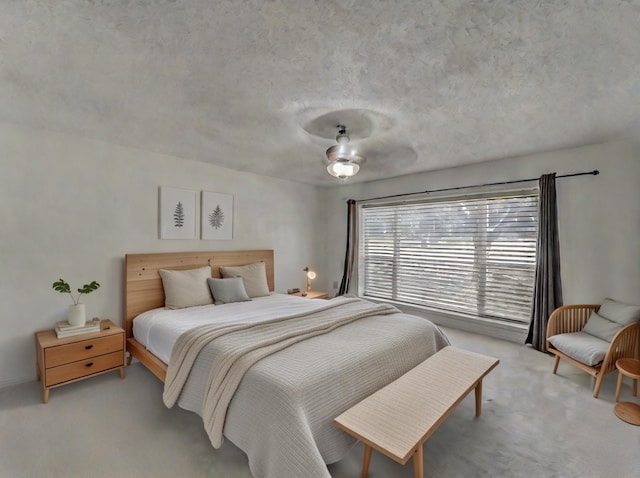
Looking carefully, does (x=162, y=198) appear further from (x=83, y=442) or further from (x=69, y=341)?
(x=83, y=442)

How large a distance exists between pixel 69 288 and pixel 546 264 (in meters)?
5.00

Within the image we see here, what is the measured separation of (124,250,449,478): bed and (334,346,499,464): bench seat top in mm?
127

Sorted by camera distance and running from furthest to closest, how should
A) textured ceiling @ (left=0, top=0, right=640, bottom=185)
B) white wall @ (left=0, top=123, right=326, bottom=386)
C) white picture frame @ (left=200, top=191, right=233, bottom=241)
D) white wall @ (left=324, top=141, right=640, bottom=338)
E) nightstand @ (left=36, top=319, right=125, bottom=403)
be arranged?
white picture frame @ (left=200, top=191, right=233, bottom=241) < white wall @ (left=324, top=141, right=640, bottom=338) < white wall @ (left=0, top=123, right=326, bottom=386) < nightstand @ (left=36, top=319, right=125, bottom=403) < textured ceiling @ (left=0, top=0, right=640, bottom=185)

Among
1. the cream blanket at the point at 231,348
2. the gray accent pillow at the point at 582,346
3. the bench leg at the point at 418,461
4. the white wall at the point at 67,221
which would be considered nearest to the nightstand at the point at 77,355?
the white wall at the point at 67,221

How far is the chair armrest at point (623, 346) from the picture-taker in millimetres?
2418

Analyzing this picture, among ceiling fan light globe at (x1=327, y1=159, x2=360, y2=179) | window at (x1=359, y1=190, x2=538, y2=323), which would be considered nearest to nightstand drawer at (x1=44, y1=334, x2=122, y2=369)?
ceiling fan light globe at (x1=327, y1=159, x2=360, y2=179)

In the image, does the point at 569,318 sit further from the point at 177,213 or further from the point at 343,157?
the point at 177,213

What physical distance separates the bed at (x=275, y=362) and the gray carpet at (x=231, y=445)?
0.77 feet

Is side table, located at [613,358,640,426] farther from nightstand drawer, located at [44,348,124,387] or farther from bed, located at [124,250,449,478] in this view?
nightstand drawer, located at [44,348,124,387]

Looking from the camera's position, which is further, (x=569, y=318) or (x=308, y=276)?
(x=308, y=276)

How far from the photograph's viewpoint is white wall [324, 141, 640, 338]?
2930 mm

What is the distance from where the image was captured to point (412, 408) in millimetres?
1643

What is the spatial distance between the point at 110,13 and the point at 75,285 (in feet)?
8.63

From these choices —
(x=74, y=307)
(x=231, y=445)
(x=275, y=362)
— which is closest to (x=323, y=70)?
(x=275, y=362)
